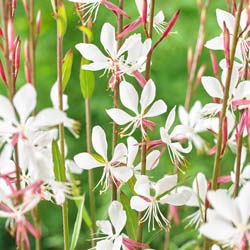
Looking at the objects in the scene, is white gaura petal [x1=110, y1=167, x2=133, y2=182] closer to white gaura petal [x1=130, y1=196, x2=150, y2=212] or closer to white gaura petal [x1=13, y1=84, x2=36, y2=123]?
white gaura petal [x1=130, y1=196, x2=150, y2=212]

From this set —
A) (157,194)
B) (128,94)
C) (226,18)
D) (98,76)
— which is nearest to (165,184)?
(157,194)

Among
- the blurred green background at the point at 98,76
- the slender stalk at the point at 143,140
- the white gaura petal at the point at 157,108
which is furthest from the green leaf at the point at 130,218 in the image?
the blurred green background at the point at 98,76

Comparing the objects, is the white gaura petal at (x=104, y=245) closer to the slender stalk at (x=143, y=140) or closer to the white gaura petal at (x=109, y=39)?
the slender stalk at (x=143, y=140)

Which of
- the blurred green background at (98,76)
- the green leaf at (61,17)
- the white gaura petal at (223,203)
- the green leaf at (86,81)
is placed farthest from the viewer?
the blurred green background at (98,76)

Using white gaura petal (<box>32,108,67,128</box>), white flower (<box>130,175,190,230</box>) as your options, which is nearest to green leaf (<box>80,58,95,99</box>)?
white flower (<box>130,175,190,230</box>)

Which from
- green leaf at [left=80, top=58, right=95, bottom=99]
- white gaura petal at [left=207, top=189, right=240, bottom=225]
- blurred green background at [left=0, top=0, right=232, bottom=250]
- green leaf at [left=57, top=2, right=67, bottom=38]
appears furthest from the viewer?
blurred green background at [left=0, top=0, right=232, bottom=250]

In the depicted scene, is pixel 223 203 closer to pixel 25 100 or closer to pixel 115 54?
pixel 25 100

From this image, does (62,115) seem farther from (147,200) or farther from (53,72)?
(53,72)
